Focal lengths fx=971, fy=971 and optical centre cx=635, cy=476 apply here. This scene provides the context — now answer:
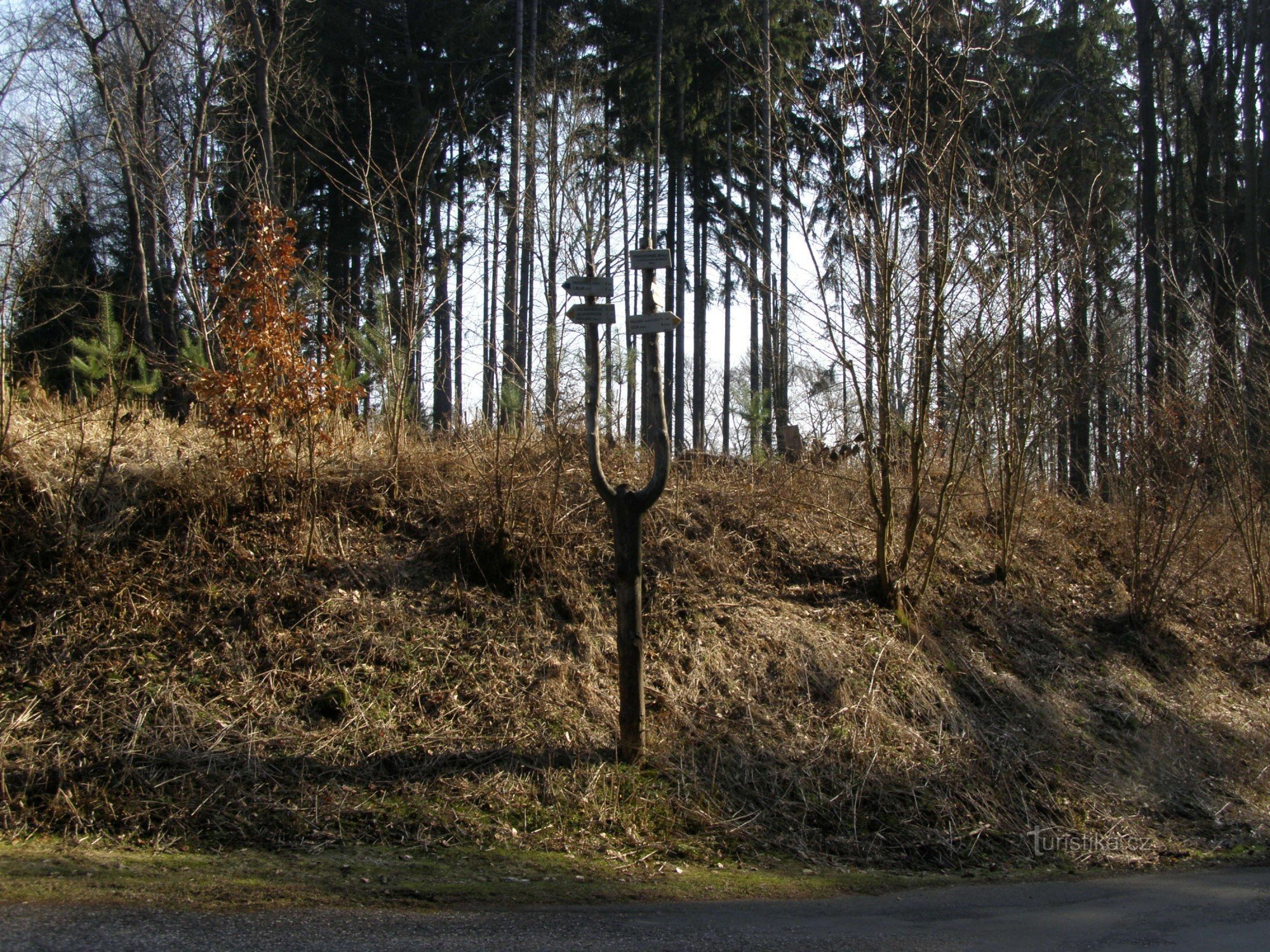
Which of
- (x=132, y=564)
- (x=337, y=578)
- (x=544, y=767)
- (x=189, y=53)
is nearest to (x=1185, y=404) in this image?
(x=544, y=767)

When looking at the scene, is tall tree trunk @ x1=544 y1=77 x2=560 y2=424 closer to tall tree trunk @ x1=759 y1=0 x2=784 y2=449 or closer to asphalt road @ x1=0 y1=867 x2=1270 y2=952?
asphalt road @ x1=0 y1=867 x2=1270 y2=952

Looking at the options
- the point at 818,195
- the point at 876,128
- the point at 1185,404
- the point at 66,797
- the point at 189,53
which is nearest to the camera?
the point at 66,797

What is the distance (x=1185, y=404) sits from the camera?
12031mm

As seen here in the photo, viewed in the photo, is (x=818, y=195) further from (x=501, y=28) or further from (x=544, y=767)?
(x=501, y=28)

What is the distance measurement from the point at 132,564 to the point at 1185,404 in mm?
11776

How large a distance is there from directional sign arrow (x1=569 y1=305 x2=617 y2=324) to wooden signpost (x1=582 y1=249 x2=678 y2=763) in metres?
0.05

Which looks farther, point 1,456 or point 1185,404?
point 1185,404

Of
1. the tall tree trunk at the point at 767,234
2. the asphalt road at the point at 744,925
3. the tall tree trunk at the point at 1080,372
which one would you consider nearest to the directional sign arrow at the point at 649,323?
the asphalt road at the point at 744,925

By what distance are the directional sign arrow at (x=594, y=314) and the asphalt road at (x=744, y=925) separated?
388 centimetres

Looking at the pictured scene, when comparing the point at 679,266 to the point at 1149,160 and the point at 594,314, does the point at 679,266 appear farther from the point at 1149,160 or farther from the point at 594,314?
the point at 594,314

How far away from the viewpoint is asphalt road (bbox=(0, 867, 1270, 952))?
15.0 ft

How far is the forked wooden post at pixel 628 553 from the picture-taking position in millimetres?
7086

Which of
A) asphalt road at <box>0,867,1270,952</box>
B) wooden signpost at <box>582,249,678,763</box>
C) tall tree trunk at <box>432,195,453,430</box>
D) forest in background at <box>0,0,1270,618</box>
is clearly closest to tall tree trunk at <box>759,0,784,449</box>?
forest in background at <box>0,0,1270,618</box>

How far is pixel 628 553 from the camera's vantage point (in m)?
7.20
